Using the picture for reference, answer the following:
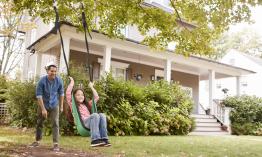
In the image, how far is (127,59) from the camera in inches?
736

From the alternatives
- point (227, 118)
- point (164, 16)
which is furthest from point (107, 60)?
point (227, 118)

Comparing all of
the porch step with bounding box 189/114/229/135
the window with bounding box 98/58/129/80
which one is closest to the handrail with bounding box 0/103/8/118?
the window with bounding box 98/58/129/80

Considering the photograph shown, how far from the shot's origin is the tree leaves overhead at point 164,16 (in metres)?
9.34

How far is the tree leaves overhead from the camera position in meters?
9.34

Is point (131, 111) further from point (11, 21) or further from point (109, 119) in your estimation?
point (11, 21)

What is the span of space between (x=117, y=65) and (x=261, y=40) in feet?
139

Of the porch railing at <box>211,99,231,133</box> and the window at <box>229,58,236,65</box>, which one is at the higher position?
the window at <box>229,58,236,65</box>

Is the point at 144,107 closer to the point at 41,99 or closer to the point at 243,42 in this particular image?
the point at 41,99

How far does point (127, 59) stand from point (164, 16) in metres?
8.95

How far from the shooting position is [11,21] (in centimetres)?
2375

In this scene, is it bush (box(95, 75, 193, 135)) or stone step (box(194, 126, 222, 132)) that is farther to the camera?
stone step (box(194, 126, 222, 132))

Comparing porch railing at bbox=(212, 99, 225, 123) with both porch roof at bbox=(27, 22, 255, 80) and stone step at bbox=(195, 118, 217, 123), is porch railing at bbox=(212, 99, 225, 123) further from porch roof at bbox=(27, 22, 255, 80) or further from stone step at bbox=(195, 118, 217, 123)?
porch roof at bbox=(27, 22, 255, 80)

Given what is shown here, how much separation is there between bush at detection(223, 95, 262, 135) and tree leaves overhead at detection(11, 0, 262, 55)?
926 cm

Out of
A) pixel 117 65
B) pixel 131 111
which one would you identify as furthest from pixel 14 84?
pixel 117 65
